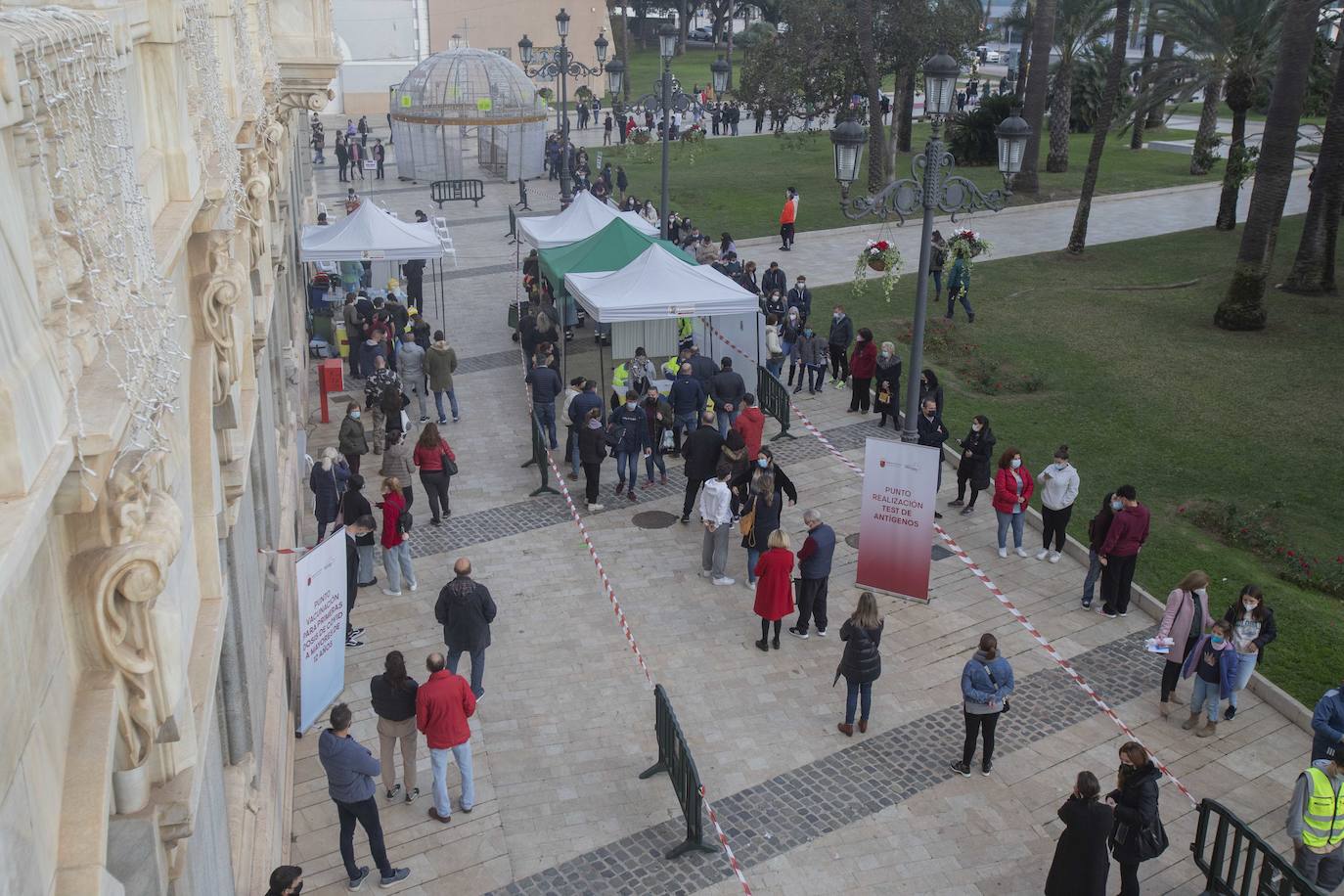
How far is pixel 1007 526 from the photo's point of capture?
13750 millimetres

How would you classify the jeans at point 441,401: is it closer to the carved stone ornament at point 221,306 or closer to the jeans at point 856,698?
the jeans at point 856,698

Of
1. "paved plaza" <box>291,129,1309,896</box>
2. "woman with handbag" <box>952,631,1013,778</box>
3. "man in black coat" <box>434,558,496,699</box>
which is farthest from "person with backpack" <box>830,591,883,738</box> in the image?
"man in black coat" <box>434,558,496,699</box>

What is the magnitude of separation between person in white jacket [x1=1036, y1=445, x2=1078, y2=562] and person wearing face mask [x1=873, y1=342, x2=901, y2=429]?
3.94 metres

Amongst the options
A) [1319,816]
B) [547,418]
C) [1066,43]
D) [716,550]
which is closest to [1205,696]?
[1319,816]

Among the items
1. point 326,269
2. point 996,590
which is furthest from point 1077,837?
point 326,269

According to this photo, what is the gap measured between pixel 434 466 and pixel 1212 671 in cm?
855

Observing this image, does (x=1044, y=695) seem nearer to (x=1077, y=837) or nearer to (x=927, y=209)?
(x=1077, y=837)

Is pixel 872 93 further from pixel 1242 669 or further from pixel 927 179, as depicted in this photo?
pixel 1242 669

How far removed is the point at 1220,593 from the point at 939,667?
3.71m

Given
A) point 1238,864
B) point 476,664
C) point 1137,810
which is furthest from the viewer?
point 476,664

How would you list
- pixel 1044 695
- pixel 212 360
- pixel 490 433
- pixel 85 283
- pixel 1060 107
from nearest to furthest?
pixel 85 283
pixel 212 360
pixel 1044 695
pixel 490 433
pixel 1060 107

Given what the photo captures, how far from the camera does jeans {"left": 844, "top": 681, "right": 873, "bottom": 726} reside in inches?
405

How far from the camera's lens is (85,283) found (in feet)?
10.7

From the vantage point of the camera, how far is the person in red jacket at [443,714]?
29.2 feet
